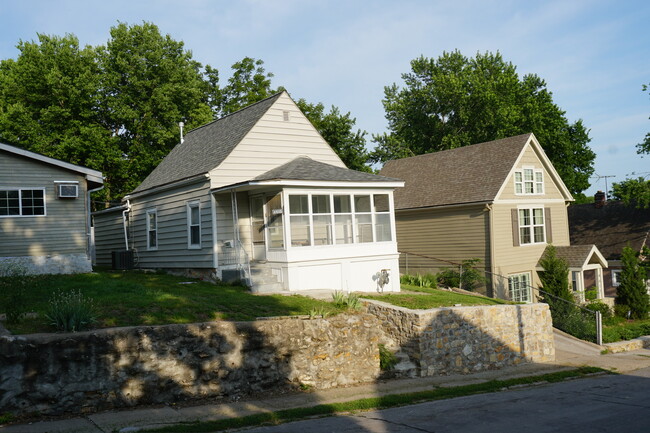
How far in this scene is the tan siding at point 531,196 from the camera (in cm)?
2575

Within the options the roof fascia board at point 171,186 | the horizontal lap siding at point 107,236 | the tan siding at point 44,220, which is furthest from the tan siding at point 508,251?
the tan siding at point 44,220

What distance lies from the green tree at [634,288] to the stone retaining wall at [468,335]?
11.0 m

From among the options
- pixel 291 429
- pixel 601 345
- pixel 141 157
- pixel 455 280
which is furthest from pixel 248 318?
pixel 141 157

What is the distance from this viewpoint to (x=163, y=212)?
2178cm

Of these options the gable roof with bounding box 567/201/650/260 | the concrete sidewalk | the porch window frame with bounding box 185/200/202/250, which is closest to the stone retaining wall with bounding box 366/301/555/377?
the concrete sidewalk

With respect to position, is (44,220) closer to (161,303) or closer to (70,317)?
(161,303)

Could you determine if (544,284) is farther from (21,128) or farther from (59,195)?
(21,128)

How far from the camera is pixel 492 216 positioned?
24.8m

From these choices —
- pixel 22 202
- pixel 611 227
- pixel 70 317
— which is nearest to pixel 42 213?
pixel 22 202

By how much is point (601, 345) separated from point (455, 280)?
22.9ft

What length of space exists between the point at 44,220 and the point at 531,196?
20875 mm

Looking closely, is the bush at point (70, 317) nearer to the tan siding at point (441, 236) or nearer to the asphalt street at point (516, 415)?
the asphalt street at point (516, 415)

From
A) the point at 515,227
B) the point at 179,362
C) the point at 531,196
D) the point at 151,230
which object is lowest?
the point at 179,362

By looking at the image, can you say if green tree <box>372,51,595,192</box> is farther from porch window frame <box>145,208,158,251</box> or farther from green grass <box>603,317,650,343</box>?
porch window frame <box>145,208,158,251</box>
